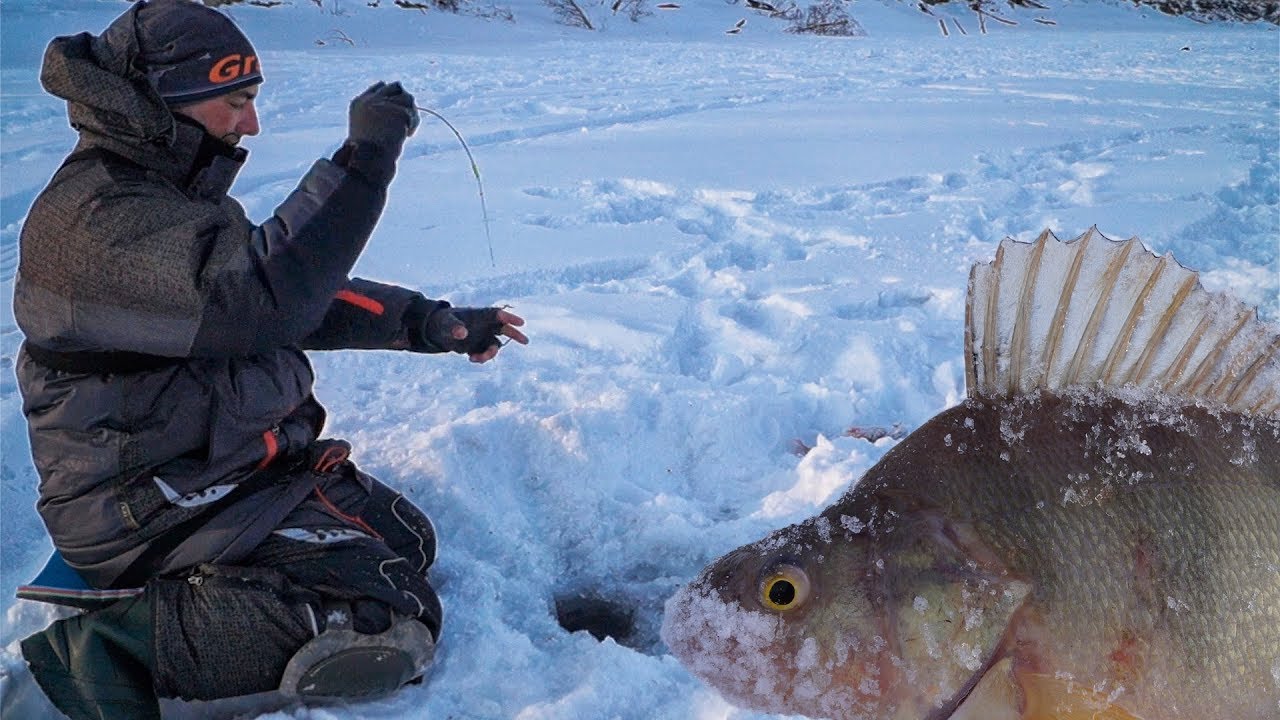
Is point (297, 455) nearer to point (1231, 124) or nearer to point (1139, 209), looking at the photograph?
point (1139, 209)

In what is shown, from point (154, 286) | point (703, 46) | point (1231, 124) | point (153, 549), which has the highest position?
point (154, 286)

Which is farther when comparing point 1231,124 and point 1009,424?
point 1231,124

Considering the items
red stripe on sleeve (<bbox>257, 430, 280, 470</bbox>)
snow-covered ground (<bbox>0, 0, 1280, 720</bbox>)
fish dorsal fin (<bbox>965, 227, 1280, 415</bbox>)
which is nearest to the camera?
fish dorsal fin (<bbox>965, 227, 1280, 415</bbox>)

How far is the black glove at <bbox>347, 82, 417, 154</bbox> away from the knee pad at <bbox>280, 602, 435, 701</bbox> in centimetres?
106

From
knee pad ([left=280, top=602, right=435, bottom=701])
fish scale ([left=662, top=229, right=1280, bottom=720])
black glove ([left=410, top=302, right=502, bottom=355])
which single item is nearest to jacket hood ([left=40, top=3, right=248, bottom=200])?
black glove ([left=410, top=302, right=502, bottom=355])

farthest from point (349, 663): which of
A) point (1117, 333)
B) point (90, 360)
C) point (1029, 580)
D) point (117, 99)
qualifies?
point (1117, 333)

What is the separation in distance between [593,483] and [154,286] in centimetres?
134

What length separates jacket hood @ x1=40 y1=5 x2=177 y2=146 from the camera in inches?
70.3

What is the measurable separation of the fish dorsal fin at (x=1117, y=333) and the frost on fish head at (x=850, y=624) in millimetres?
349

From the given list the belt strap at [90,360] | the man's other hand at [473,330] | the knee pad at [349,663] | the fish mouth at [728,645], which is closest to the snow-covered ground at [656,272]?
the knee pad at [349,663]

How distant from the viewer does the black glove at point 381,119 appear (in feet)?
6.46

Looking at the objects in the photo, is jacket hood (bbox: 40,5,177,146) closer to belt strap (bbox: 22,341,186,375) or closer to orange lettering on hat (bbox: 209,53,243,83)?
orange lettering on hat (bbox: 209,53,243,83)

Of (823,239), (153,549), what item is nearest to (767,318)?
(823,239)

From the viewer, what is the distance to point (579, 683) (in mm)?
1986
